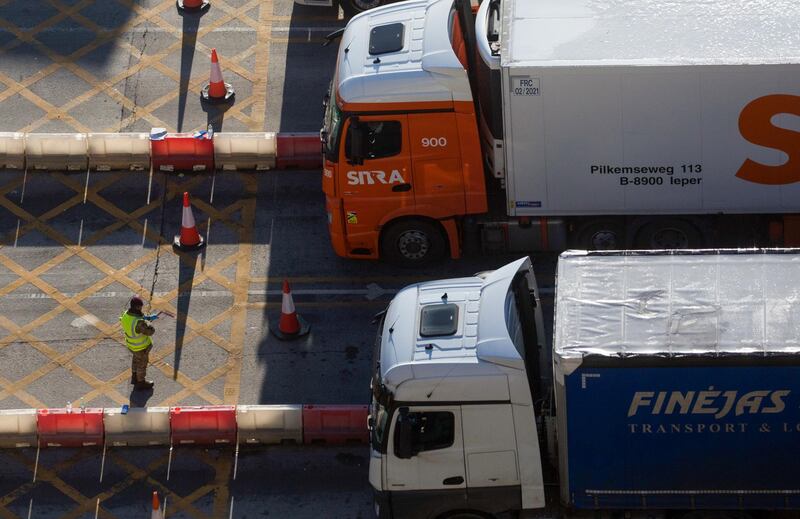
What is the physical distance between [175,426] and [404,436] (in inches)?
162

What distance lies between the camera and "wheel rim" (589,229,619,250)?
788 inches

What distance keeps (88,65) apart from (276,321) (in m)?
7.78

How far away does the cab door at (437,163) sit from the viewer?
64.1 feet

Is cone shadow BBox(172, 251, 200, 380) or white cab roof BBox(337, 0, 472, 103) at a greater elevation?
white cab roof BBox(337, 0, 472, 103)

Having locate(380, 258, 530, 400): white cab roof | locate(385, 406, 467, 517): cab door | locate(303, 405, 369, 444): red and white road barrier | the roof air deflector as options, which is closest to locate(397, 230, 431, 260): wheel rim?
the roof air deflector

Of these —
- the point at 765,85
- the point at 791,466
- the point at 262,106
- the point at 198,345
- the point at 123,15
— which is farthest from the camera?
the point at 123,15

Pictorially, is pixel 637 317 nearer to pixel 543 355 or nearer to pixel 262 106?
pixel 543 355

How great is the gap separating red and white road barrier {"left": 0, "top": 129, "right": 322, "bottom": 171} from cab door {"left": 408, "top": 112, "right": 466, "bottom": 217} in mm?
3260

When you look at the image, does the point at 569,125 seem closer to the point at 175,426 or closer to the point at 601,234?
the point at 601,234

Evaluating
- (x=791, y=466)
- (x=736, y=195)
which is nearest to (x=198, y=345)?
(x=736, y=195)

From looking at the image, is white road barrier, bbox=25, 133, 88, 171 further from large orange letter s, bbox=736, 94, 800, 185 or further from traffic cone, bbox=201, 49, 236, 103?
large orange letter s, bbox=736, 94, 800, 185

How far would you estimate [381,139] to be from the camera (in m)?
19.8

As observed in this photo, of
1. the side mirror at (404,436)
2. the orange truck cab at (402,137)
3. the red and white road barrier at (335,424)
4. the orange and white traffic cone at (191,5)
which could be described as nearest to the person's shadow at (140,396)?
the red and white road barrier at (335,424)

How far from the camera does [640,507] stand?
14.9m
